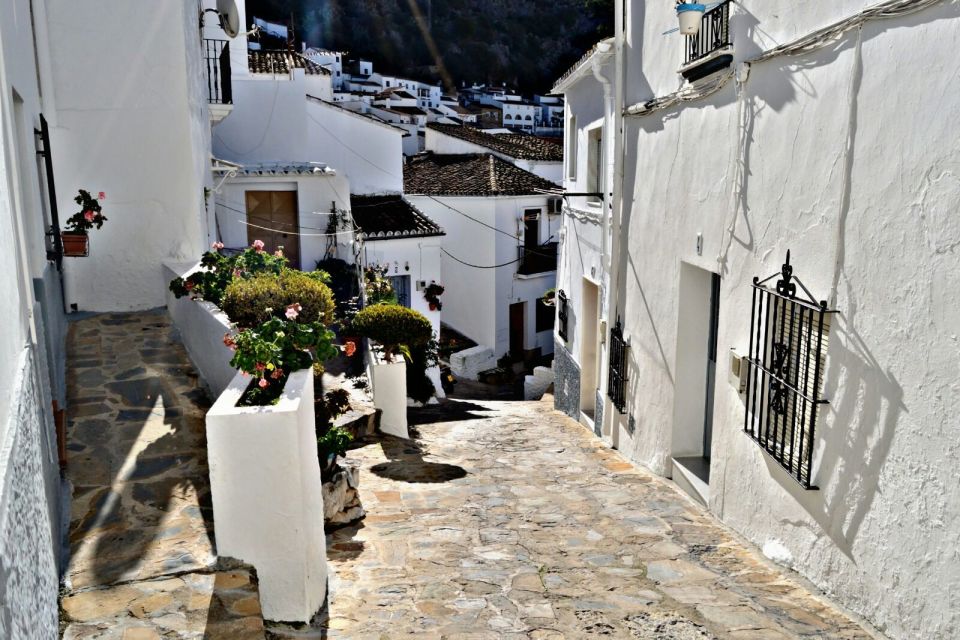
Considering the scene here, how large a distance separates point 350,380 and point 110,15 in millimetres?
5771

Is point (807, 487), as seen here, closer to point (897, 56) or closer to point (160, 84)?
point (897, 56)

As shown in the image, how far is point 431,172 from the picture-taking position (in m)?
27.2

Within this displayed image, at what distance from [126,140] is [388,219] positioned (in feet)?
38.5

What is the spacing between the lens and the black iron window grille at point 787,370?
205 inches

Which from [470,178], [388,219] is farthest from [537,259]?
[388,219]

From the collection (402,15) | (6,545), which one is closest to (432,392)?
(6,545)

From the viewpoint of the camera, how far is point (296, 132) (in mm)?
20969

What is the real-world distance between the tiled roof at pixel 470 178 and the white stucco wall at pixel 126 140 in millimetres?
14410

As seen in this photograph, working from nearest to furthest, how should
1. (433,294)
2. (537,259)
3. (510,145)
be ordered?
(433,294)
(537,259)
(510,145)

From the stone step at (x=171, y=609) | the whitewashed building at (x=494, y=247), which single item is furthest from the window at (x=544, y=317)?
the stone step at (x=171, y=609)

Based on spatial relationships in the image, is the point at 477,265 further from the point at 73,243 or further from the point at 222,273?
the point at 222,273

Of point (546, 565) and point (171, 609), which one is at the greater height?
point (171, 609)

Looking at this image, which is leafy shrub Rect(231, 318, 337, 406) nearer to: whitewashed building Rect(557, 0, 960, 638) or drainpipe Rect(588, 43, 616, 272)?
whitewashed building Rect(557, 0, 960, 638)

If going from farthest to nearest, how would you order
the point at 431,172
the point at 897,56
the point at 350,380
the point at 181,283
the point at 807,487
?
the point at 431,172 → the point at 350,380 → the point at 181,283 → the point at 807,487 → the point at 897,56
